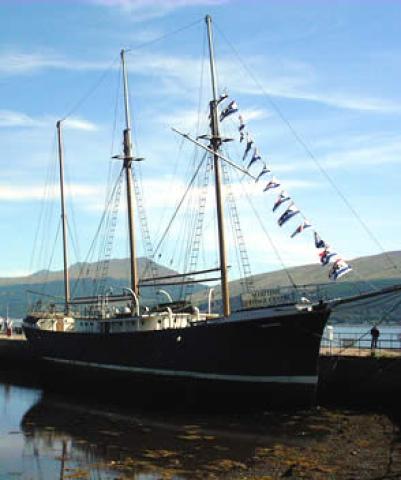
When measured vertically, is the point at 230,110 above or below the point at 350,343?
above

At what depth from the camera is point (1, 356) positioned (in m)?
57.4

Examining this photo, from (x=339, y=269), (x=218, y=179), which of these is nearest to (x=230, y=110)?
(x=218, y=179)

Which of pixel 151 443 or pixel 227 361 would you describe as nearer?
pixel 151 443

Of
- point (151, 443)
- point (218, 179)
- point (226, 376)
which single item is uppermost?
point (218, 179)

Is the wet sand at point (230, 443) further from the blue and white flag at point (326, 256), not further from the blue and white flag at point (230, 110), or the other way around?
the blue and white flag at point (230, 110)

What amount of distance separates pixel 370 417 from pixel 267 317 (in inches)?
264

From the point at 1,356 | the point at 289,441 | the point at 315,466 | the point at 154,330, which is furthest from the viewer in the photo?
the point at 1,356

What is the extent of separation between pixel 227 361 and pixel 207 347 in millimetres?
1402

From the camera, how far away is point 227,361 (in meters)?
32.3

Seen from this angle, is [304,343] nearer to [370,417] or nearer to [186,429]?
[370,417]

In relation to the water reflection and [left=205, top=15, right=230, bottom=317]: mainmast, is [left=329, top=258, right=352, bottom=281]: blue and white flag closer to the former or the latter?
the water reflection

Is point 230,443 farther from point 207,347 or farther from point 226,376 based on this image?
point 207,347

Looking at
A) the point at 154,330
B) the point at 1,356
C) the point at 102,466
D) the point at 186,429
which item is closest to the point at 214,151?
the point at 154,330

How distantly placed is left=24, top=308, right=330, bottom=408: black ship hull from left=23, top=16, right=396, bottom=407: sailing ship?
50mm
